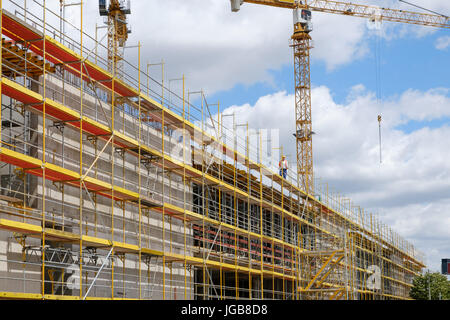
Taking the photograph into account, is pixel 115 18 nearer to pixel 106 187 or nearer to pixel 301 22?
pixel 301 22

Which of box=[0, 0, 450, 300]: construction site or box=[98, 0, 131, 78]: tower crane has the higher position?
box=[98, 0, 131, 78]: tower crane

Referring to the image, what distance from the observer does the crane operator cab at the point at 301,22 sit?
63.0 metres

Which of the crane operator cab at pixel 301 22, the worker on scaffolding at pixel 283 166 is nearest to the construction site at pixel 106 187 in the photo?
the worker on scaffolding at pixel 283 166

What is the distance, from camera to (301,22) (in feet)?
206

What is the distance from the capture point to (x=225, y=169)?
34.4 metres

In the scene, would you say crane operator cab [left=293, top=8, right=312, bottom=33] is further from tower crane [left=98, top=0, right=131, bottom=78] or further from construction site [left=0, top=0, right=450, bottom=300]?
construction site [left=0, top=0, right=450, bottom=300]

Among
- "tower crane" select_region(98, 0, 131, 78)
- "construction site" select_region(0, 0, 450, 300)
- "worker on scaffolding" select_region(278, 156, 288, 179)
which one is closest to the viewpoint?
"construction site" select_region(0, 0, 450, 300)

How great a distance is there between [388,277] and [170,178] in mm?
42501

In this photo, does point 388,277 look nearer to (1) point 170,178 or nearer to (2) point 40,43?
(1) point 170,178

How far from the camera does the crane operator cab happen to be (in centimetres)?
6297

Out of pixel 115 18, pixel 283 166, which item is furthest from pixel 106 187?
pixel 115 18

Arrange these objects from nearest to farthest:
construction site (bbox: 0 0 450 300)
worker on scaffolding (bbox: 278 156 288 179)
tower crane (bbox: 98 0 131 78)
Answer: construction site (bbox: 0 0 450 300) → worker on scaffolding (bbox: 278 156 288 179) → tower crane (bbox: 98 0 131 78)

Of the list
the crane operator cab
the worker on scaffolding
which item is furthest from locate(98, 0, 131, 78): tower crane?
the worker on scaffolding

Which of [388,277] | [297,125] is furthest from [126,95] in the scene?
[388,277]
